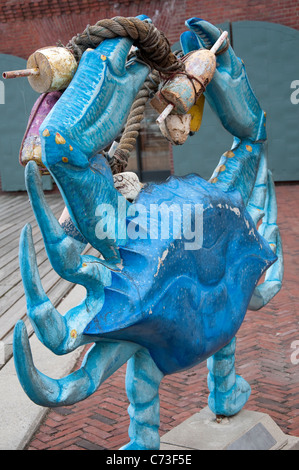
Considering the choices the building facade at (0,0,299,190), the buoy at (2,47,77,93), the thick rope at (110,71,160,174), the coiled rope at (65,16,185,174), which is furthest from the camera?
the building facade at (0,0,299,190)

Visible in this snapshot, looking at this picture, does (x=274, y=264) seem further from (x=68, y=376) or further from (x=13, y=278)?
(x=13, y=278)

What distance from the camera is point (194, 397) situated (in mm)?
4059

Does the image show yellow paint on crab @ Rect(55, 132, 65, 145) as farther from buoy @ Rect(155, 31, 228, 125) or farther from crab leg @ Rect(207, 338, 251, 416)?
crab leg @ Rect(207, 338, 251, 416)

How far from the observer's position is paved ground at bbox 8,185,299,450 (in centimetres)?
361

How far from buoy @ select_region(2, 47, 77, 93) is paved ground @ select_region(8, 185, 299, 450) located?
7.24 ft

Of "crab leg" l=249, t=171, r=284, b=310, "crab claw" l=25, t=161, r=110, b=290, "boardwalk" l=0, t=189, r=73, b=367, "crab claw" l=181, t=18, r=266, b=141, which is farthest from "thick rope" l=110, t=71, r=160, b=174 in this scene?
"boardwalk" l=0, t=189, r=73, b=367

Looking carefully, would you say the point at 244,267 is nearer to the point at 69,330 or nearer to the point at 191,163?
the point at 69,330

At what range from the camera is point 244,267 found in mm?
2762

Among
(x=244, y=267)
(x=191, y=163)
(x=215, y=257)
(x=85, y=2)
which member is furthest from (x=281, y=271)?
(x=85, y=2)

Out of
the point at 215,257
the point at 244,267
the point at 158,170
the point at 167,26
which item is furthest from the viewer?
the point at 158,170

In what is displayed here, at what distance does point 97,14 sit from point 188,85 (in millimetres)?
A: 9689

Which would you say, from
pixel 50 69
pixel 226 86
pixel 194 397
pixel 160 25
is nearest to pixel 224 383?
pixel 194 397
